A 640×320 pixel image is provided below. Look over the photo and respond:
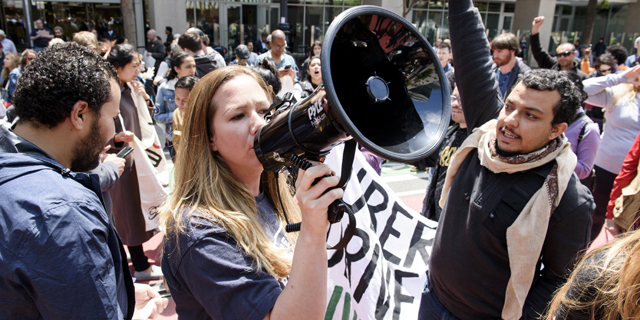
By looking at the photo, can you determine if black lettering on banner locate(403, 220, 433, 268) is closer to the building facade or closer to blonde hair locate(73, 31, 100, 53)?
blonde hair locate(73, 31, 100, 53)

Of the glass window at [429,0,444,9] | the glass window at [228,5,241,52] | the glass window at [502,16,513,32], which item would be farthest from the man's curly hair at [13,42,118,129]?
the glass window at [502,16,513,32]

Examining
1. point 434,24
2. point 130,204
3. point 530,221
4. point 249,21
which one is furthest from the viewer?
point 434,24

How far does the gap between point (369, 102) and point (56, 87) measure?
1.06 m

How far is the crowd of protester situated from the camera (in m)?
1.15

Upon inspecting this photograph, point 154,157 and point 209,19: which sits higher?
point 209,19

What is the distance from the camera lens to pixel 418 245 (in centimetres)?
280

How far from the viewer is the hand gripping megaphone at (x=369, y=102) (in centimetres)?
112

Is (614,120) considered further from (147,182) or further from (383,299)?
(147,182)

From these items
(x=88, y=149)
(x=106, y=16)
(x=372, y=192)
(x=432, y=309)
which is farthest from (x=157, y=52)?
(x=432, y=309)

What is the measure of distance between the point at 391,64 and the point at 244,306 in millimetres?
830

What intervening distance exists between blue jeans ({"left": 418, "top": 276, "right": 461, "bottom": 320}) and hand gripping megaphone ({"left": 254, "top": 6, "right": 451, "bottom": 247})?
3.63 ft

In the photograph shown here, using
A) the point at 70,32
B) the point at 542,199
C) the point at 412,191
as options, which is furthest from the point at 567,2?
the point at 542,199

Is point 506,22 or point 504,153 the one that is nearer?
point 504,153

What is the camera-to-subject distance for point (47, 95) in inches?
54.3
